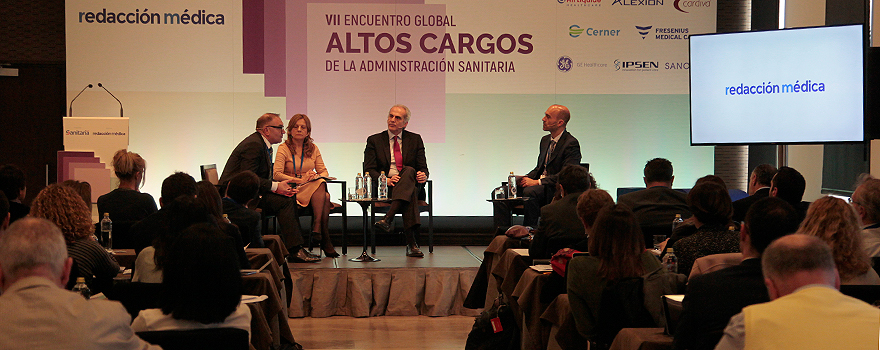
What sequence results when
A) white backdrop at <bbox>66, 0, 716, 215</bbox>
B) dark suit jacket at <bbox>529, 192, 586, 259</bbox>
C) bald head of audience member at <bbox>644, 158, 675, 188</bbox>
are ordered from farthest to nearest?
white backdrop at <bbox>66, 0, 716, 215</bbox>
bald head of audience member at <bbox>644, 158, 675, 188</bbox>
dark suit jacket at <bbox>529, 192, 586, 259</bbox>

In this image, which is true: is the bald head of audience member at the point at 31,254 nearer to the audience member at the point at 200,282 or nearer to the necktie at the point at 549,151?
the audience member at the point at 200,282

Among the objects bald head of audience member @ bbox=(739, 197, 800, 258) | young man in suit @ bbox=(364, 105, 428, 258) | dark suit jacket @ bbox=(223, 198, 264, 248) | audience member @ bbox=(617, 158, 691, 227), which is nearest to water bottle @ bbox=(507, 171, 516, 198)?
young man in suit @ bbox=(364, 105, 428, 258)

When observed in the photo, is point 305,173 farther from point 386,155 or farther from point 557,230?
point 557,230

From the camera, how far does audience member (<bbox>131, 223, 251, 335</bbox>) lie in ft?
6.56

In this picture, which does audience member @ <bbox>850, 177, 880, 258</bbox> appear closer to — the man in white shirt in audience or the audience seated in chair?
the man in white shirt in audience

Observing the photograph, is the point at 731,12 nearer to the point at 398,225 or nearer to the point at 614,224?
the point at 398,225

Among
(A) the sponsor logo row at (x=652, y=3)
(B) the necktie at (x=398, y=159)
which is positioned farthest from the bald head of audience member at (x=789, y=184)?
(A) the sponsor logo row at (x=652, y=3)

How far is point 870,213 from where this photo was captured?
3.07 meters

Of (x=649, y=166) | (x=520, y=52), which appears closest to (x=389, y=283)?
(x=649, y=166)

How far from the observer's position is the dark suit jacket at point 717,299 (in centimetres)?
202

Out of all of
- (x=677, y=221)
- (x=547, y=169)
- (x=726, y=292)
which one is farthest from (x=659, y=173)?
(x=726, y=292)

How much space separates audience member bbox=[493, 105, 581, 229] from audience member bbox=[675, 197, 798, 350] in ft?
13.5

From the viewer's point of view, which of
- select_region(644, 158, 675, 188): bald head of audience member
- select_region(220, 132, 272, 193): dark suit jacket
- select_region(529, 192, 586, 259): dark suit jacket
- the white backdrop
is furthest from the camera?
the white backdrop

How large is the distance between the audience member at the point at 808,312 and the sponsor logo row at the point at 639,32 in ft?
21.4
